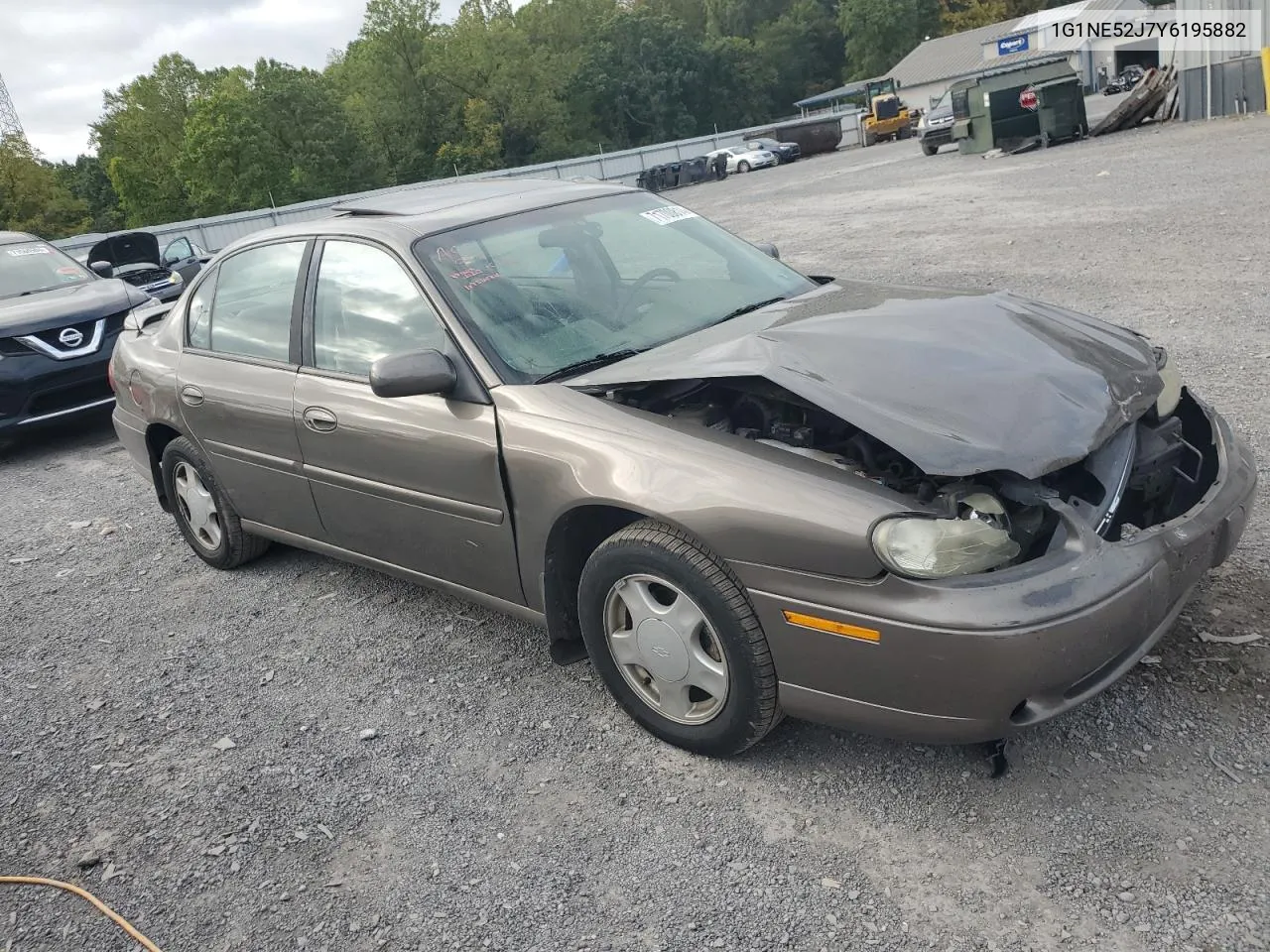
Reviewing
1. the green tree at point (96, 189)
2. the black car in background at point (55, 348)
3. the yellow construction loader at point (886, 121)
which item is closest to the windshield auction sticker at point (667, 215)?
the black car in background at point (55, 348)

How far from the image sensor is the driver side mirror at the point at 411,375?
124 inches

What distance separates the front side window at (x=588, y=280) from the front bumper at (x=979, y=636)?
3.72ft

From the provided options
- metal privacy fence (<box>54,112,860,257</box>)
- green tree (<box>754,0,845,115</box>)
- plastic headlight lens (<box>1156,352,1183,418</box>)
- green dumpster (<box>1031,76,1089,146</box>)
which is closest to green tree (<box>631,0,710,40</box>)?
green tree (<box>754,0,845,115</box>)

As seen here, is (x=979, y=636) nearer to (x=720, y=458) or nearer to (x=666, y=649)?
(x=720, y=458)

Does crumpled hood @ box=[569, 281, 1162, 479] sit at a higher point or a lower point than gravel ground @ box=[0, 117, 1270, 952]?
higher

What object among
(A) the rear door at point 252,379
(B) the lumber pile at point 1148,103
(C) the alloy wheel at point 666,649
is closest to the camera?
(C) the alloy wheel at point 666,649

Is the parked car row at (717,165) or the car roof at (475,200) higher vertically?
the car roof at (475,200)

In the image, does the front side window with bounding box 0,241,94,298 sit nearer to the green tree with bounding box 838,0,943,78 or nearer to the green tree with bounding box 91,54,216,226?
the green tree with bounding box 91,54,216,226

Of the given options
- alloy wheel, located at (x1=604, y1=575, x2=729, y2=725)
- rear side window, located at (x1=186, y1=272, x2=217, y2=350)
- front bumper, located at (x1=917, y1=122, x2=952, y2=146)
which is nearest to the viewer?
alloy wheel, located at (x1=604, y1=575, x2=729, y2=725)

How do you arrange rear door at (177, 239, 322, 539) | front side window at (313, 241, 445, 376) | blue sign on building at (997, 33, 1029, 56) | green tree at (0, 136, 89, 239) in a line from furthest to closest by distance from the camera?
blue sign on building at (997, 33, 1029, 56), green tree at (0, 136, 89, 239), rear door at (177, 239, 322, 539), front side window at (313, 241, 445, 376)

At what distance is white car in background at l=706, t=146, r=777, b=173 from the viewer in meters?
41.3

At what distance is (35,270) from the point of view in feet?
29.7

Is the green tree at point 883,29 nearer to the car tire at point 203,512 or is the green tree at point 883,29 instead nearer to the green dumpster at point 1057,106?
the green dumpster at point 1057,106

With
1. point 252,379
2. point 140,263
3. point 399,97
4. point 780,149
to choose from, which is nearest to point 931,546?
point 252,379
